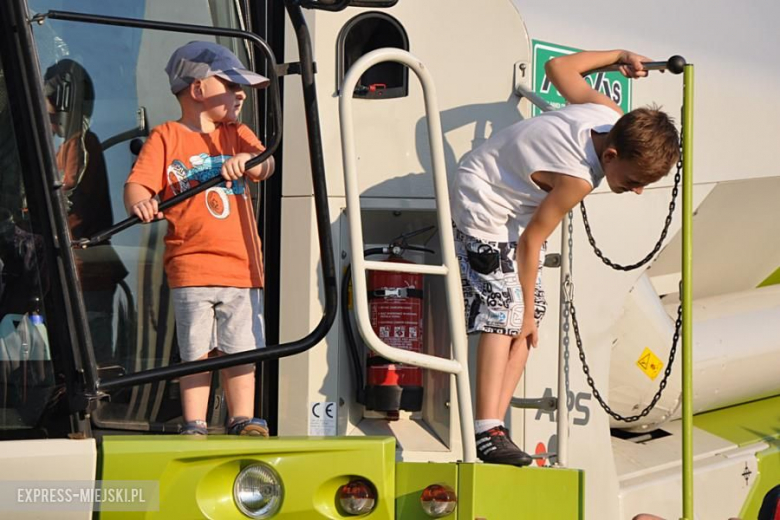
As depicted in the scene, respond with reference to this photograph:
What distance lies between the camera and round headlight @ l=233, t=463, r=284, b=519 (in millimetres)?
2438

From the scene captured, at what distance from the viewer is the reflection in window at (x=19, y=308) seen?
7.94 ft

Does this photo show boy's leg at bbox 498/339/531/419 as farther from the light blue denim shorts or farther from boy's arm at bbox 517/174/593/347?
the light blue denim shorts

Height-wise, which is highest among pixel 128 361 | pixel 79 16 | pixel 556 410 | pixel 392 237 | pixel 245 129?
pixel 79 16

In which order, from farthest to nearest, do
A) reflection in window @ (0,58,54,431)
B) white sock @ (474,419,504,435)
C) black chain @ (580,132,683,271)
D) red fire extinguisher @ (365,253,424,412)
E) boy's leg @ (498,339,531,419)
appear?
black chain @ (580,132,683,271) < red fire extinguisher @ (365,253,424,412) < boy's leg @ (498,339,531,419) < white sock @ (474,419,504,435) < reflection in window @ (0,58,54,431)

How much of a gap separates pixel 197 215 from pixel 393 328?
67cm

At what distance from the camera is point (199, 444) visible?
2.39 metres

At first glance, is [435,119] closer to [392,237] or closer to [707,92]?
[392,237]

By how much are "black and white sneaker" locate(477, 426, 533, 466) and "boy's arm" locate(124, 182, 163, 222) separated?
103cm

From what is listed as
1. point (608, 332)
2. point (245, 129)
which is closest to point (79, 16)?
point (245, 129)

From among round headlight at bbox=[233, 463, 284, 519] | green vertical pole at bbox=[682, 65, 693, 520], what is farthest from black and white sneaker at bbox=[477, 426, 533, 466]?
round headlight at bbox=[233, 463, 284, 519]

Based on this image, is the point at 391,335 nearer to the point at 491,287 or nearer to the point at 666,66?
the point at 491,287

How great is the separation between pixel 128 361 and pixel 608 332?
1.56 m

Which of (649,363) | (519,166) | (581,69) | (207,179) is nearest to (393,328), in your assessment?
(519,166)

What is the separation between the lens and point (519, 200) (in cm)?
312
